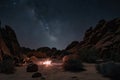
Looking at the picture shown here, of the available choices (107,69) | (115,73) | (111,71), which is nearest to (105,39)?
(107,69)

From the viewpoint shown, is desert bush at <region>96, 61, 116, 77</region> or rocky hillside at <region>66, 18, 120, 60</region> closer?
desert bush at <region>96, 61, 116, 77</region>

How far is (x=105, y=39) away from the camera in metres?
41.4

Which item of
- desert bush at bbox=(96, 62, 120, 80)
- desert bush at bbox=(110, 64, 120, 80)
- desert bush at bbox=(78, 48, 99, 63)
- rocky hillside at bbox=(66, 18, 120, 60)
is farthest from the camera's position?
rocky hillside at bbox=(66, 18, 120, 60)

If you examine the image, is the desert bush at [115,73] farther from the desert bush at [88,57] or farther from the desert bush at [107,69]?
the desert bush at [88,57]

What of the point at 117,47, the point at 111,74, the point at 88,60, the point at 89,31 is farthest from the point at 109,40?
the point at 111,74

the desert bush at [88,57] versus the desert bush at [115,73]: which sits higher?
the desert bush at [88,57]

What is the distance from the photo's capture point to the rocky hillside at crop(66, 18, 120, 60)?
115 feet

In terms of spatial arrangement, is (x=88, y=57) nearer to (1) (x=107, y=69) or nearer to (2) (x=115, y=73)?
(1) (x=107, y=69)

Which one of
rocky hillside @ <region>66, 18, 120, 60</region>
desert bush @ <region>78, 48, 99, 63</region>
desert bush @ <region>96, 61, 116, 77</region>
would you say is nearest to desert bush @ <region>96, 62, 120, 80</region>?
desert bush @ <region>96, 61, 116, 77</region>

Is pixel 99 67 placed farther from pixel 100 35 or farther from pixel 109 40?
pixel 100 35

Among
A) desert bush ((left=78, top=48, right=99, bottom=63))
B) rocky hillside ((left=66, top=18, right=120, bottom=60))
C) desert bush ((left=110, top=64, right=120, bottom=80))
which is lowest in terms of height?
desert bush ((left=110, top=64, right=120, bottom=80))

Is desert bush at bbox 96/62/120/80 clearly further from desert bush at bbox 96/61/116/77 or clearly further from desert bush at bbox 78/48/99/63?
desert bush at bbox 78/48/99/63

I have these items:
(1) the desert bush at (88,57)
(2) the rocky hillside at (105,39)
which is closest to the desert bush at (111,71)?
(1) the desert bush at (88,57)

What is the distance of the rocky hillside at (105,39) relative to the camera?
35156mm
